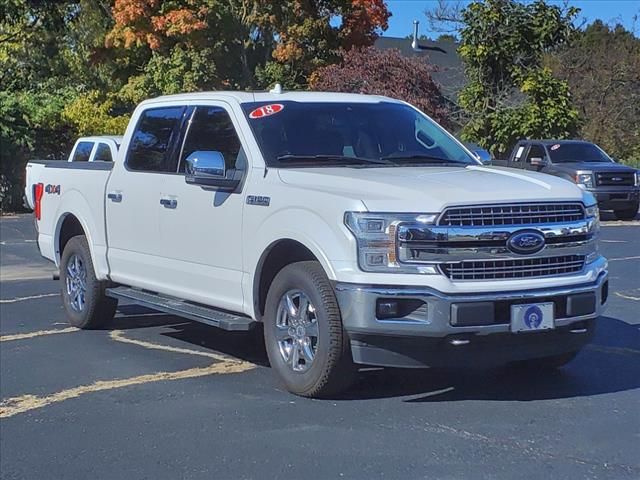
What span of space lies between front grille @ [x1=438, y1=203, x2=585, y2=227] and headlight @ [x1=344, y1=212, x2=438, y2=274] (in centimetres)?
15

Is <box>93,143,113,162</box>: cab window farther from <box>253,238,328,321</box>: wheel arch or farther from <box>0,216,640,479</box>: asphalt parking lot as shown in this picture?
<box>253,238,328,321</box>: wheel arch

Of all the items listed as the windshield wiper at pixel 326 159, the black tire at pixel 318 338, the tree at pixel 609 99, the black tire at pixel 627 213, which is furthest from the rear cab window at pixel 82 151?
the tree at pixel 609 99

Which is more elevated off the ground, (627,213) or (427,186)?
(427,186)

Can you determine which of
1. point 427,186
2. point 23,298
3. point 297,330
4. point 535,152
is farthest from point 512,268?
point 535,152

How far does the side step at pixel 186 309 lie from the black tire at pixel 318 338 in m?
0.35

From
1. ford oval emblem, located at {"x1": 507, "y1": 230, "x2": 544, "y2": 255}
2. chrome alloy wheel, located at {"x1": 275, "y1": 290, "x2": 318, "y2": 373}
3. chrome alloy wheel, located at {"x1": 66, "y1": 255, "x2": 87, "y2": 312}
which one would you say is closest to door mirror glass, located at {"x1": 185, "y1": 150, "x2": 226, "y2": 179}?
chrome alloy wheel, located at {"x1": 275, "y1": 290, "x2": 318, "y2": 373}

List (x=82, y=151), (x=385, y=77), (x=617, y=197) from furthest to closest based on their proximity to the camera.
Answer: (x=385, y=77) → (x=617, y=197) → (x=82, y=151)

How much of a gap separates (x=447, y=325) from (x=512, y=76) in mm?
22187

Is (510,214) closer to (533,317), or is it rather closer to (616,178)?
(533,317)

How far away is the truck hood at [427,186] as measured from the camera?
571cm

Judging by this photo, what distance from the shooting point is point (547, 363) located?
7.00 meters

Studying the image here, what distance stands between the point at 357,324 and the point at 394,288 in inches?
12.3

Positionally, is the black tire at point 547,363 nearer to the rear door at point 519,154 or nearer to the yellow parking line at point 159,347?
the yellow parking line at point 159,347

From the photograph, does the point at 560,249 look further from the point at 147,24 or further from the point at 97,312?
the point at 147,24
